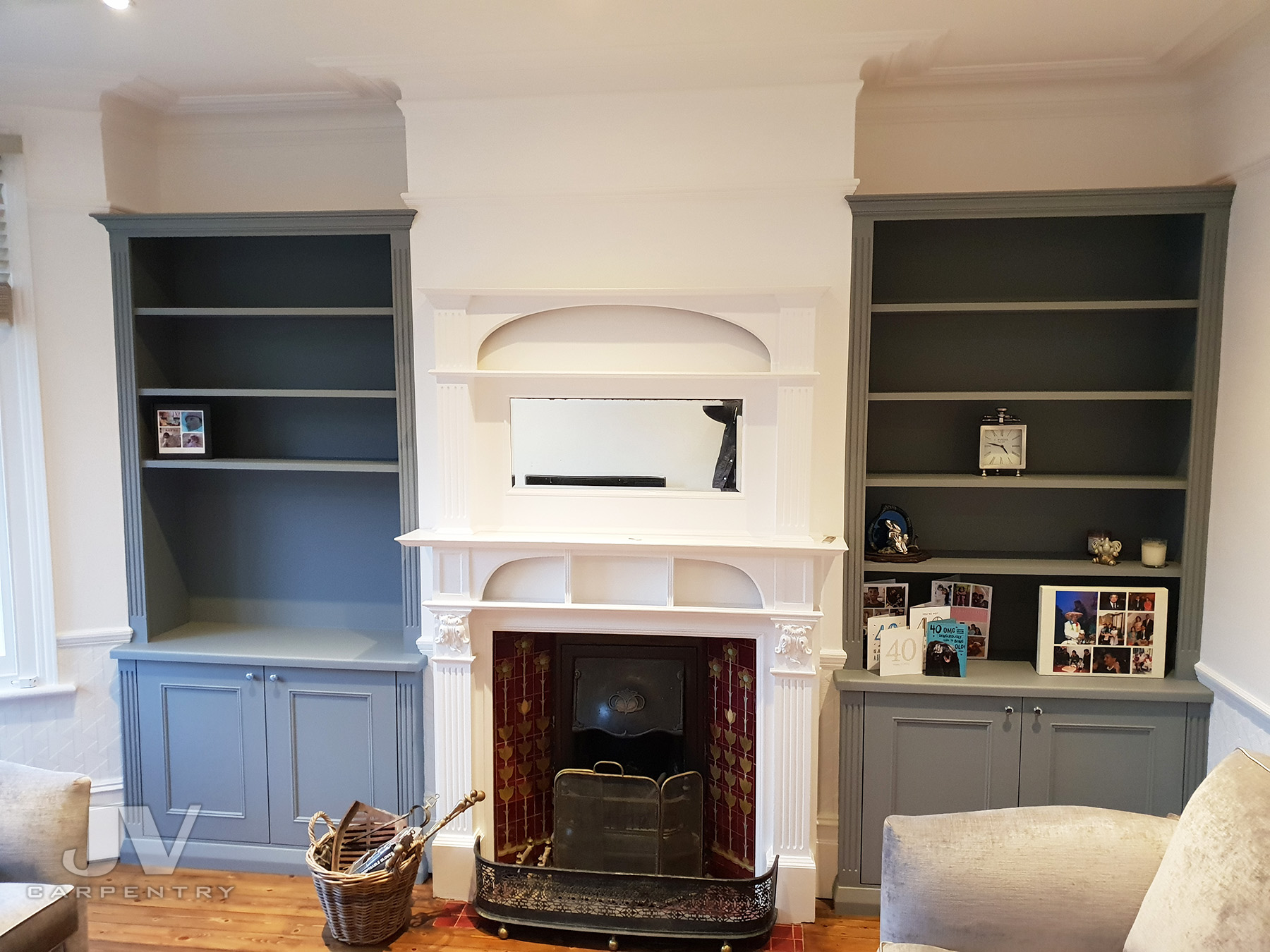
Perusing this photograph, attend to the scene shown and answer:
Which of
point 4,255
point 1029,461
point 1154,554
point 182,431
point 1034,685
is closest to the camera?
point 1034,685

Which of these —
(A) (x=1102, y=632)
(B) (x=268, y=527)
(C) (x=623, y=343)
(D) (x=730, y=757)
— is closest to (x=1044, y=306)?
(A) (x=1102, y=632)

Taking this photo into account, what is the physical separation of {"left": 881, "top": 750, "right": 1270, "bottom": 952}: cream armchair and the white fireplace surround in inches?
30.8

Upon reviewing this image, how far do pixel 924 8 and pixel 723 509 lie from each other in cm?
156

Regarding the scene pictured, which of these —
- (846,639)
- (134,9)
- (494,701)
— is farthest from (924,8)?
(494,701)

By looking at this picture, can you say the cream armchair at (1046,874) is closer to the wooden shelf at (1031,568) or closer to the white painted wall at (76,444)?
the wooden shelf at (1031,568)

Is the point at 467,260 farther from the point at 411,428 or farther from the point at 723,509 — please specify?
the point at 723,509

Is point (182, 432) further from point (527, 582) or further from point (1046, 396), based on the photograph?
point (1046, 396)

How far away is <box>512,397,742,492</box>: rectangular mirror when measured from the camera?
2785 mm

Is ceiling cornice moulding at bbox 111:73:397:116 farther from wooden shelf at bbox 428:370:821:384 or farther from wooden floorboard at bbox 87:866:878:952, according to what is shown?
wooden floorboard at bbox 87:866:878:952

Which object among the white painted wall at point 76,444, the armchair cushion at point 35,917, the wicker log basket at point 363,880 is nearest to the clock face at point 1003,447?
the wicker log basket at point 363,880

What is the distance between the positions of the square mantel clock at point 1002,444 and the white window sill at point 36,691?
3376 mm

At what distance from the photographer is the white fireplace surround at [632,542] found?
2.71 meters

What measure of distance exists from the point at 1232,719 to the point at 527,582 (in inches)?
88.4

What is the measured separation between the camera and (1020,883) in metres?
1.94
